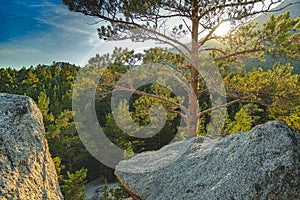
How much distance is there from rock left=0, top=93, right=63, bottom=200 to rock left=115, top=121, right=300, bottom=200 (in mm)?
1364

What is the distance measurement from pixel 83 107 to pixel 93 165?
3.91 metres

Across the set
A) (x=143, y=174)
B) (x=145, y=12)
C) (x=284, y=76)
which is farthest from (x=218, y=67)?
(x=143, y=174)

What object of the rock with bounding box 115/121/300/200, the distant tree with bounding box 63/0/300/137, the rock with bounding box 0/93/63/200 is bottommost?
the rock with bounding box 115/121/300/200

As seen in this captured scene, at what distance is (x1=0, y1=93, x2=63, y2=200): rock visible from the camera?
82.5 inches

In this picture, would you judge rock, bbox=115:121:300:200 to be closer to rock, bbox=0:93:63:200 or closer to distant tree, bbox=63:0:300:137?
rock, bbox=0:93:63:200

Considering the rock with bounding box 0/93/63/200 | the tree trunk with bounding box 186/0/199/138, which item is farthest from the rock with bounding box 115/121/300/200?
the tree trunk with bounding box 186/0/199/138

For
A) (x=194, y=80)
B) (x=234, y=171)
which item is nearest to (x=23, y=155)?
(x=234, y=171)

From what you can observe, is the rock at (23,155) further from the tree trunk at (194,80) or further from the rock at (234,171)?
the tree trunk at (194,80)

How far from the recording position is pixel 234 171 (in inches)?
109

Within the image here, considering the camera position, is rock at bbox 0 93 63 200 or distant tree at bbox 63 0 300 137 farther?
distant tree at bbox 63 0 300 137

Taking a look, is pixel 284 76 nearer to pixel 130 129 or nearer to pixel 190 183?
pixel 190 183

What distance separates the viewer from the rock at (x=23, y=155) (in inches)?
82.5

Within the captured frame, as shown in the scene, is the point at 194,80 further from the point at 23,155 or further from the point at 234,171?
the point at 23,155

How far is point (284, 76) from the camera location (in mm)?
7703
